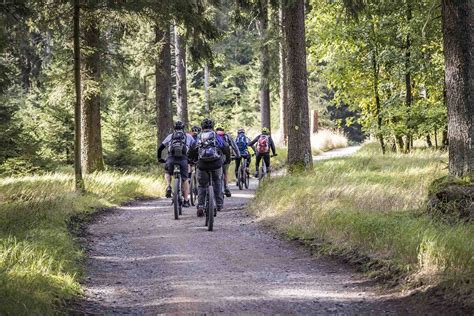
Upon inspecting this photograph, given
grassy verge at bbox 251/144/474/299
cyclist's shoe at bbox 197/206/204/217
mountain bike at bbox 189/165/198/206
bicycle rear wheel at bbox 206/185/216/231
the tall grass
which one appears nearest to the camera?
grassy verge at bbox 251/144/474/299

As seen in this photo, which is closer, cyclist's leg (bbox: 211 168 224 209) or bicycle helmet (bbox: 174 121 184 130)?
cyclist's leg (bbox: 211 168 224 209)

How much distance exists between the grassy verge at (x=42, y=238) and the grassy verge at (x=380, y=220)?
12.0 feet

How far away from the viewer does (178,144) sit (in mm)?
12055

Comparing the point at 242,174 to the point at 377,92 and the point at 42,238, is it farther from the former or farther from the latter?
the point at 42,238

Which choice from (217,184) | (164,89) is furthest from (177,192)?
(164,89)

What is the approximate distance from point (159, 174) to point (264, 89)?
11449 millimetres

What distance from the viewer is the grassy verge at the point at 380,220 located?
5699 millimetres

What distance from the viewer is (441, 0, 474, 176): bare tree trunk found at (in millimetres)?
7773

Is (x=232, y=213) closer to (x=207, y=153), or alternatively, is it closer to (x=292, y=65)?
(x=207, y=153)

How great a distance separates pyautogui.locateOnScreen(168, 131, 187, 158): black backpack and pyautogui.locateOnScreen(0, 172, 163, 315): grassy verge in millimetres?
2470

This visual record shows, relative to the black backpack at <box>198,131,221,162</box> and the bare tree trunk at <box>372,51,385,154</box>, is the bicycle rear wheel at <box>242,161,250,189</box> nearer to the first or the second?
the bare tree trunk at <box>372,51,385,154</box>

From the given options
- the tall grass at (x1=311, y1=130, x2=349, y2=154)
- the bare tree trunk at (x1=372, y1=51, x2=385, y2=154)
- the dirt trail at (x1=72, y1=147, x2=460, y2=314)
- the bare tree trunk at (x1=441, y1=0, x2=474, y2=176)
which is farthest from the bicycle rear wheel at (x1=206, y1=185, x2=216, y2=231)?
the tall grass at (x1=311, y1=130, x2=349, y2=154)

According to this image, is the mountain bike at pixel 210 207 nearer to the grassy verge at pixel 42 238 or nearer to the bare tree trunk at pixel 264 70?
the grassy verge at pixel 42 238

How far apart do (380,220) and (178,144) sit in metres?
5.59
